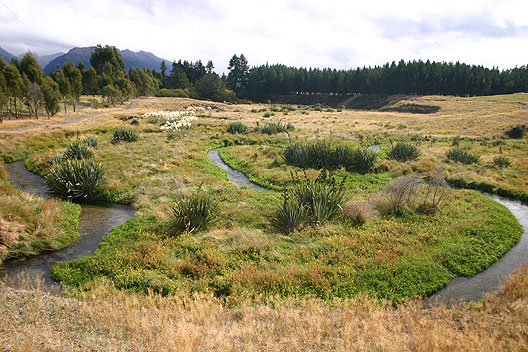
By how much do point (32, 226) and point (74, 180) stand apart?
4.72 m

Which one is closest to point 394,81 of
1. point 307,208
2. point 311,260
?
point 307,208

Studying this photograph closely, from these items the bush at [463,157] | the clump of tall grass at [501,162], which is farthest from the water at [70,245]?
the clump of tall grass at [501,162]

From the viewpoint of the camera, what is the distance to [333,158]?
2175 cm

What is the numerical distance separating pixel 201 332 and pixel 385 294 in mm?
4725

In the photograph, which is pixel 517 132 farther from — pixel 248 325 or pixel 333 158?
pixel 248 325

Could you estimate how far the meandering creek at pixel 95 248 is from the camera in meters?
8.34

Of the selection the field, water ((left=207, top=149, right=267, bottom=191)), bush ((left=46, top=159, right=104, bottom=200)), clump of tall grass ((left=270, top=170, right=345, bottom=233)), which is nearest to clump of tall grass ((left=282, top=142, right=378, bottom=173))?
the field

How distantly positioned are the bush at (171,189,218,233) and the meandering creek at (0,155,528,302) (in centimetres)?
294

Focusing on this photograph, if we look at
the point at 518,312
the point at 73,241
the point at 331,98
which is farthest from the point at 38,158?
the point at 331,98

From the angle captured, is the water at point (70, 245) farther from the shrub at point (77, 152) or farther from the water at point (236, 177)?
the water at point (236, 177)

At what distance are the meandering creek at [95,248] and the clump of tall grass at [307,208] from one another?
15.7 ft

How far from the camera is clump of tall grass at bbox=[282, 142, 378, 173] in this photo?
21297 millimetres

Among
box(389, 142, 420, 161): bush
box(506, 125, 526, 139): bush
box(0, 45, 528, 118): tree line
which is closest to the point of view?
box(389, 142, 420, 161): bush

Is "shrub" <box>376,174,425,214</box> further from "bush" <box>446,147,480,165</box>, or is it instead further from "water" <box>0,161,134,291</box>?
"bush" <box>446,147,480,165</box>
